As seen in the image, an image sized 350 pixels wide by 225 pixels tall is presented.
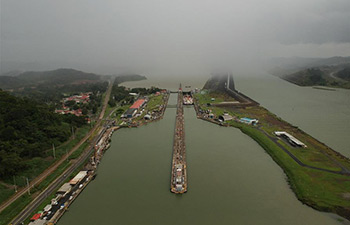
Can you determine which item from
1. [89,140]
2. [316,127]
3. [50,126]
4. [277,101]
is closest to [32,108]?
[50,126]

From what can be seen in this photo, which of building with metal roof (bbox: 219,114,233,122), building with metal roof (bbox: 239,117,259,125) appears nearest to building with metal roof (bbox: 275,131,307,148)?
building with metal roof (bbox: 239,117,259,125)

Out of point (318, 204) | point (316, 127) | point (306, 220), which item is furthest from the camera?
point (316, 127)

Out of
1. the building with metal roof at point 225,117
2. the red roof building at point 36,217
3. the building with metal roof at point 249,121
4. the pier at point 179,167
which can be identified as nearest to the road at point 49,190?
the red roof building at point 36,217

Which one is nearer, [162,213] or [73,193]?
[162,213]

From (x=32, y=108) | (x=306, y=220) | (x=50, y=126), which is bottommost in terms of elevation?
(x=306, y=220)

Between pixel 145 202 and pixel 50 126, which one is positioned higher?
pixel 50 126

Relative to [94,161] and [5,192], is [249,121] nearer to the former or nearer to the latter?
[94,161]

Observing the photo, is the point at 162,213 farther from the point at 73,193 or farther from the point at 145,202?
the point at 73,193
